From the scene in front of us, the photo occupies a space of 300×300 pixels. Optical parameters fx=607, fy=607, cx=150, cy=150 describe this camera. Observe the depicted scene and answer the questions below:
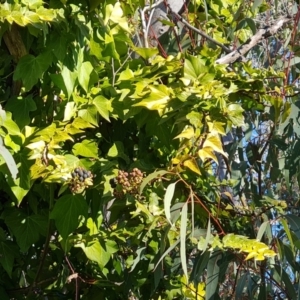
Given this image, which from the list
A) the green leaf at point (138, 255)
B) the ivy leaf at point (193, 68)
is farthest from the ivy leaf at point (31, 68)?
the green leaf at point (138, 255)

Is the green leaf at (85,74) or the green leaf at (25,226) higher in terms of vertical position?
the green leaf at (85,74)

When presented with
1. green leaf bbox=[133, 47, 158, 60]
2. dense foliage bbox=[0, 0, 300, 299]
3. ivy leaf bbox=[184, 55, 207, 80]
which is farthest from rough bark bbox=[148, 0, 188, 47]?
ivy leaf bbox=[184, 55, 207, 80]

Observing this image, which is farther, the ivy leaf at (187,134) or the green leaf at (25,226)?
the green leaf at (25,226)

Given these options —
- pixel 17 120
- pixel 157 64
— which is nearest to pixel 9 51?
pixel 17 120

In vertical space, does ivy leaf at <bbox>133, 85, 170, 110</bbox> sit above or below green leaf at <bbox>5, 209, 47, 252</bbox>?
above

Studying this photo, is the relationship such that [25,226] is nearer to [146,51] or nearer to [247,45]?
[146,51]

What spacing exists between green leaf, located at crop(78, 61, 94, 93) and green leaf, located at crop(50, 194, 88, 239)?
7.5 inches

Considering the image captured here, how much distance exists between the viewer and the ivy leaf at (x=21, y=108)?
3.34ft

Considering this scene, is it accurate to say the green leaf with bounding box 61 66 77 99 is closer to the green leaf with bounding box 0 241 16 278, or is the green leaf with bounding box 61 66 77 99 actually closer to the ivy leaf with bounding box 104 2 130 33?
the ivy leaf with bounding box 104 2 130 33

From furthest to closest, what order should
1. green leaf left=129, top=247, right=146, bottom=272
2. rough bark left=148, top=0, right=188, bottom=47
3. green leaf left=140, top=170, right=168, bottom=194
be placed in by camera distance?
rough bark left=148, top=0, right=188, bottom=47 < green leaf left=129, top=247, right=146, bottom=272 < green leaf left=140, top=170, right=168, bottom=194

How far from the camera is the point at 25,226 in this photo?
1.07m

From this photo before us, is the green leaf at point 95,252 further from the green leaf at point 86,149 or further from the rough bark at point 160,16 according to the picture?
the rough bark at point 160,16

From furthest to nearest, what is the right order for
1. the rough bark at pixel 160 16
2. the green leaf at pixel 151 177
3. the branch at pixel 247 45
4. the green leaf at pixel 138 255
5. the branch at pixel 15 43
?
the rough bark at pixel 160 16 → the branch at pixel 247 45 → the green leaf at pixel 138 255 → the branch at pixel 15 43 → the green leaf at pixel 151 177

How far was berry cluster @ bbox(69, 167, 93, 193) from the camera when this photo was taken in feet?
3.07
